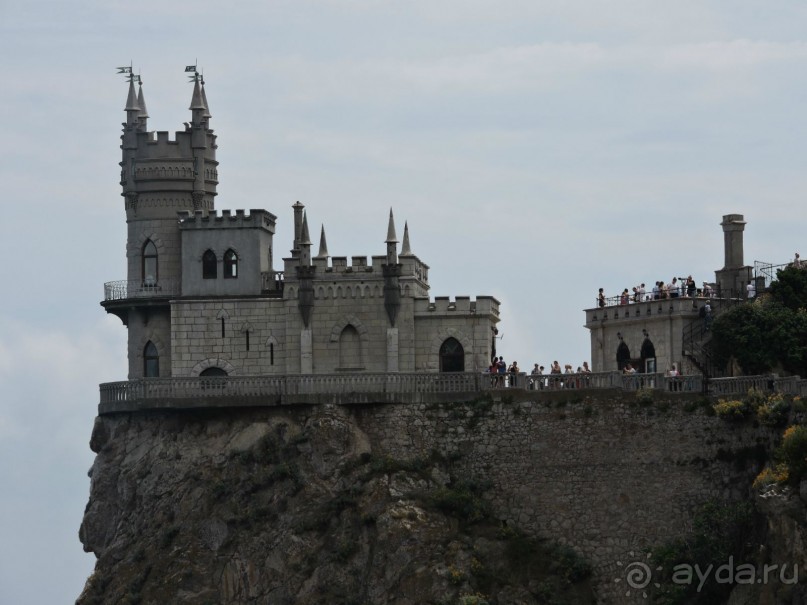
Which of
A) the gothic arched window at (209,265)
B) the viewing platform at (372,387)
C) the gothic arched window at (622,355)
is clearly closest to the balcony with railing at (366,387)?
the viewing platform at (372,387)

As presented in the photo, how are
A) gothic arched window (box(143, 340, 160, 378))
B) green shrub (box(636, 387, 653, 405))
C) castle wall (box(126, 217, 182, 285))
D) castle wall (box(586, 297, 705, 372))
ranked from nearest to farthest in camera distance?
green shrub (box(636, 387, 653, 405)), castle wall (box(586, 297, 705, 372)), gothic arched window (box(143, 340, 160, 378)), castle wall (box(126, 217, 182, 285))

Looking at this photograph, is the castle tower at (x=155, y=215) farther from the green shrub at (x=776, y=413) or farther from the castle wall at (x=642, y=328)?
the green shrub at (x=776, y=413)

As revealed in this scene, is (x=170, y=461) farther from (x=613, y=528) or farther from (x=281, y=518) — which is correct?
(x=613, y=528)

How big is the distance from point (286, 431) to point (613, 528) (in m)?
13.3

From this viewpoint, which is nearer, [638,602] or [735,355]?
[638,602]

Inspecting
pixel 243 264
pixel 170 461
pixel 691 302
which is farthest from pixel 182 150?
pixel 691 302

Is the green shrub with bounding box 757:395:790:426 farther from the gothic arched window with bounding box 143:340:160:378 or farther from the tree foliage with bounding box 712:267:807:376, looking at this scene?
the gothic arched window with bounding box 143:340:160:378

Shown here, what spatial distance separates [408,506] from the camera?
3701 inches

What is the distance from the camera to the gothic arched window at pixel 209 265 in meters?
102

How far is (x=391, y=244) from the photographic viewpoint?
100500 mm

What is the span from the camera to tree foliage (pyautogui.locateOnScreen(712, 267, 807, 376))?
9856 cm

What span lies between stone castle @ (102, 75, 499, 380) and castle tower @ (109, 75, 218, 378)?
0.04 metres

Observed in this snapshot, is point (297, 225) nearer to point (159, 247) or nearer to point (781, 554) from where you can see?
point (159, 247)

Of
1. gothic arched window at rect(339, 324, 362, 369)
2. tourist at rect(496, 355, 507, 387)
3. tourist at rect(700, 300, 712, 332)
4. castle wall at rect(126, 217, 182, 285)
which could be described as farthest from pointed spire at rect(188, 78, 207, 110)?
tourist at rect(700, 300, 712, 332)
